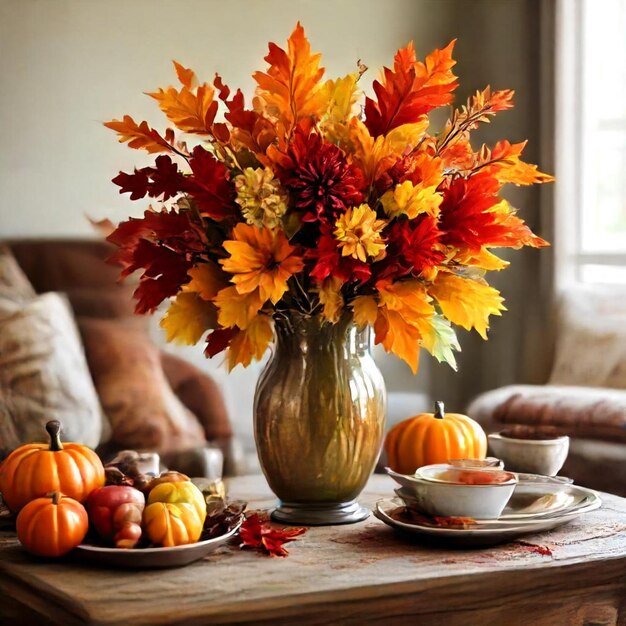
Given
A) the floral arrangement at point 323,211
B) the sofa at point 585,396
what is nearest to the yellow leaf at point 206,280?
the floral arrangement at point 323,211

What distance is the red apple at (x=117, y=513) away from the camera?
1.25 m

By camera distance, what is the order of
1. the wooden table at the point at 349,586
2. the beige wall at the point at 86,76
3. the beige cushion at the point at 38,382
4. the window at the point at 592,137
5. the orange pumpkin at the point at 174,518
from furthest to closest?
the window at the point at 592,137 → the beige wall at the point at 86,76 → the beige cushion at the point at 38,382 → the orange pumpkin at the point at 174,518 → the wooden table at the point at 349,586

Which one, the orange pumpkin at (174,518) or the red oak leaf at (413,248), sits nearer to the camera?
the orange pumpkin at (174,518)

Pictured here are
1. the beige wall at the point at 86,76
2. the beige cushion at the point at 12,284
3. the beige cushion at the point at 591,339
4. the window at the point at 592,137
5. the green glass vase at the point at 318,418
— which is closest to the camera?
the green glass vase at the point at 318,418

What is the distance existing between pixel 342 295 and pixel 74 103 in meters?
2.24

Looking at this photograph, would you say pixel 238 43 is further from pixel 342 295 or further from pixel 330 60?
pixel 342 295

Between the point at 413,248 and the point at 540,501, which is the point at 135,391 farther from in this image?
the point at 413,248

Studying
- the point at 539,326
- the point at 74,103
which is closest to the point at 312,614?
the point at 74,103

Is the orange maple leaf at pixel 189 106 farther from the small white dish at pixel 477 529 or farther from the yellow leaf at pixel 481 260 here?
the small white dish at pixel 477 529

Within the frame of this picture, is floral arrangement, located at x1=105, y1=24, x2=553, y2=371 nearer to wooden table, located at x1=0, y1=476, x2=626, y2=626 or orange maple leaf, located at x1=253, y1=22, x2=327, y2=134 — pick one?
orange maple leaf, located at x1=253, y1=22, x2=327, y2=134

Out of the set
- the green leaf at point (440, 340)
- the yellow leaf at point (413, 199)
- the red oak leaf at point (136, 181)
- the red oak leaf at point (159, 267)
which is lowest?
the green leaf at point (440, 340)

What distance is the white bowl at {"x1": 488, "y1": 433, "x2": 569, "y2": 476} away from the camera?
164cm

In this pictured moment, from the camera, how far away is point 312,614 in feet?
3.74

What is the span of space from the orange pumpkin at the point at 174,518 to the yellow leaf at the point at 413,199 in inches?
17.3
